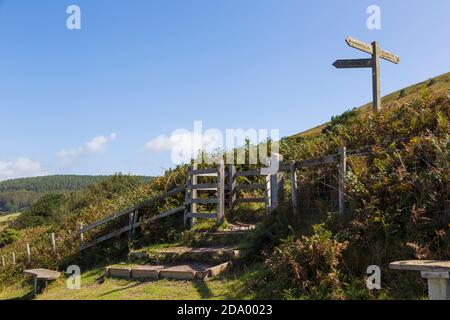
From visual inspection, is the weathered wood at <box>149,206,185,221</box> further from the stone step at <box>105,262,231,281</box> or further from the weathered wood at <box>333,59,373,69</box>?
the weathered wood at <box>333,59,373,69</box>

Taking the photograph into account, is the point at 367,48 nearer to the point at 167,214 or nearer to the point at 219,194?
the point at 219,194

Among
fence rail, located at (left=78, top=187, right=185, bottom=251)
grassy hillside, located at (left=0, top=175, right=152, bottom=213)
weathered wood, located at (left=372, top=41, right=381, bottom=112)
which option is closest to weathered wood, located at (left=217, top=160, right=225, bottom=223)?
fence rail, located at (left=78, top=187, right=185, bottom=251)

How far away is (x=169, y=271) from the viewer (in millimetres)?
8414

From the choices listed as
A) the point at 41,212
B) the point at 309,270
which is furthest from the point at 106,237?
the point at 41,212

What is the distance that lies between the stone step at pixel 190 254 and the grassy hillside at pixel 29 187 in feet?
368

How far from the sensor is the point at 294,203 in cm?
888

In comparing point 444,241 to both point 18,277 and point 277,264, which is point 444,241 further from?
point 18,277

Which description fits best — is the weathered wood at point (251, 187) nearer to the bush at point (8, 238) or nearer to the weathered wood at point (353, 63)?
the weathered wood at point (353, 63)

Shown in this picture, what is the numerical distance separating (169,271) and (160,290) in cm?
77

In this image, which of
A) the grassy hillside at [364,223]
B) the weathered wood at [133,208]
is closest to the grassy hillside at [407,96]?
the grassy hillside at [364,223]

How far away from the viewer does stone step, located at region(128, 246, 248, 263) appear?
8.62 meters

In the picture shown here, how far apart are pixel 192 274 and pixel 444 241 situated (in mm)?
4289

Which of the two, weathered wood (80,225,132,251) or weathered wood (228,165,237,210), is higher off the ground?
weathered wood (228,165,237,210)

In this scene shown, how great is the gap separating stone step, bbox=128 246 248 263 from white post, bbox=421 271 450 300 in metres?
4.27
